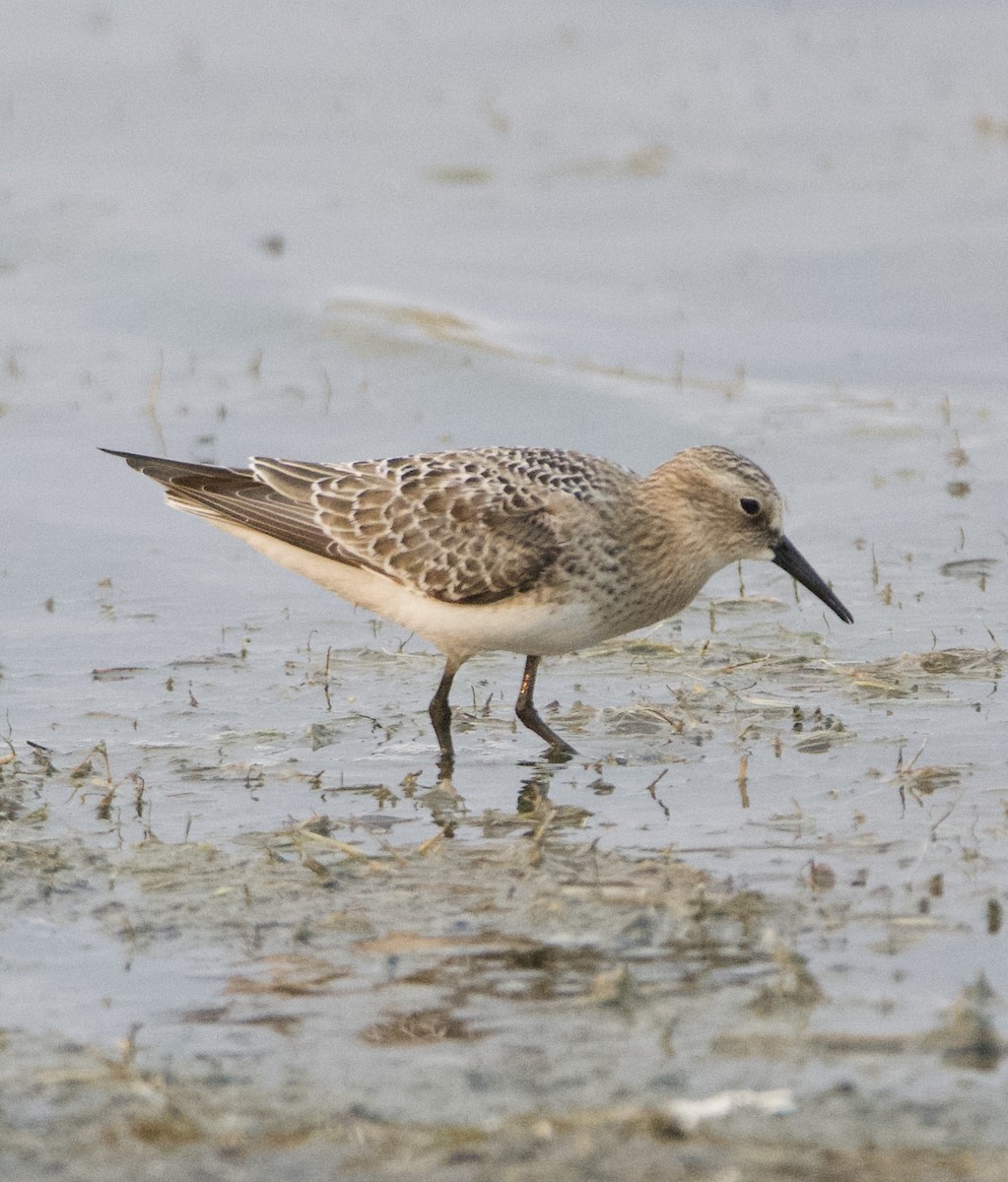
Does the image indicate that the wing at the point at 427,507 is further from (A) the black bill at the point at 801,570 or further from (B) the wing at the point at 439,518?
(A) the black bill at the point at 801,570

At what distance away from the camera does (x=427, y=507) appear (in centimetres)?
970

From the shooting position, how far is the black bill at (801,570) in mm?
9820

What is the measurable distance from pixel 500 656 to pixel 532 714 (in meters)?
1.69


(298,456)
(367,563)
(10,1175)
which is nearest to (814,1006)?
(10,1175)

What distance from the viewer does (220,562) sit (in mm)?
12664

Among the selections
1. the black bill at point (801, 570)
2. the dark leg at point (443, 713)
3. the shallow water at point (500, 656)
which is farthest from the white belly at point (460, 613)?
the black bill at point (801, 570)

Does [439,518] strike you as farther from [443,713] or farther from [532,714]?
[532,714]

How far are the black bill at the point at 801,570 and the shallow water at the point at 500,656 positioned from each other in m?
0.41

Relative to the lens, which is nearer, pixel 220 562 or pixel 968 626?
pixel 968 626

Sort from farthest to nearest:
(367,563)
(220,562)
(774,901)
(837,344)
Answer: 1. (837,344)
2. (220,562)
3. (367,563)
4. (774,901)

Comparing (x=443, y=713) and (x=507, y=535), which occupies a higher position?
(x=507, y=535)

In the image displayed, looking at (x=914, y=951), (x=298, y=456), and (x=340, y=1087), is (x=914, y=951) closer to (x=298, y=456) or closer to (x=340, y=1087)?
(x=340, y=1087)

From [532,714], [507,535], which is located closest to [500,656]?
[532,714]

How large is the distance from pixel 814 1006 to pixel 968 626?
199 inches
